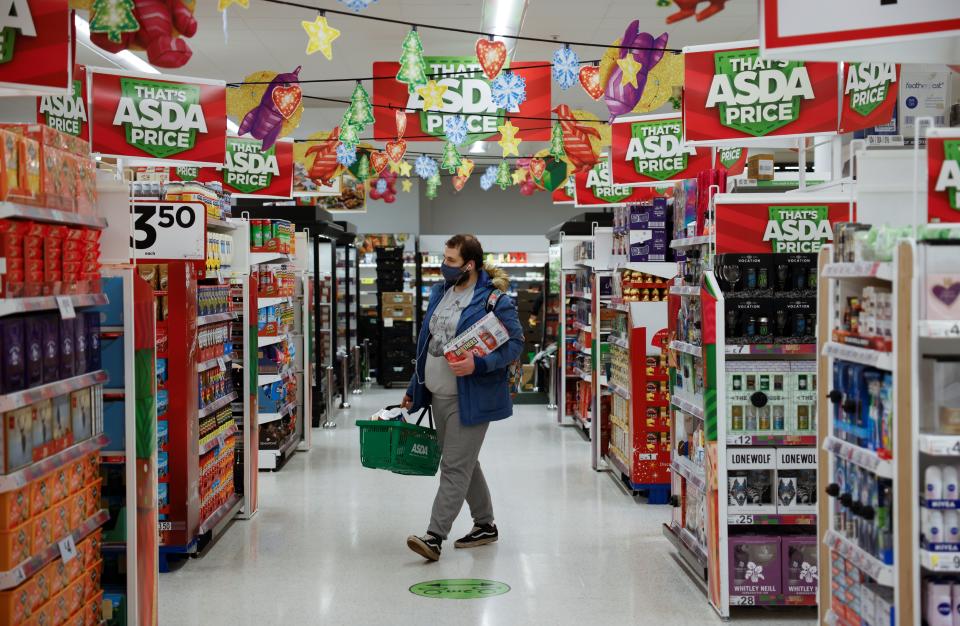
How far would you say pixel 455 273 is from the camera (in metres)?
6.23

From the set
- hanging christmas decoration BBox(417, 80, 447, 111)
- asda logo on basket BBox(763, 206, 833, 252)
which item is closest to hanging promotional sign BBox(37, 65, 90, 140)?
hanging christmas decoration BBox(417, 80, 447, 111)

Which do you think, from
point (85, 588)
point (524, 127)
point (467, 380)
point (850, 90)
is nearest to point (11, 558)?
point (85, 588)

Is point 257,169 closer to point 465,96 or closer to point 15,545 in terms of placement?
point 465,96

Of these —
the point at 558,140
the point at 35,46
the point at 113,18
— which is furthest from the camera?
the point at 558,140

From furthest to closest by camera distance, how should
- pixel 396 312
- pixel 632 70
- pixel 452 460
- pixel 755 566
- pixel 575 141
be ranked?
pixel 396 312, pixel 575 141, pixel 632 70, pixel 452 460, pixel 755 566

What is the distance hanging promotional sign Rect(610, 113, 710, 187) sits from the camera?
10.3 meters

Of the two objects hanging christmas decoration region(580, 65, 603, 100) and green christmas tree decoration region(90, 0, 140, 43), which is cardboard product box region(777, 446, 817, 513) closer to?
green christmas tree decoration region(90, 0, 140, 43)

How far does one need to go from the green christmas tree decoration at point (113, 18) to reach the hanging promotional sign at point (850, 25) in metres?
2.28

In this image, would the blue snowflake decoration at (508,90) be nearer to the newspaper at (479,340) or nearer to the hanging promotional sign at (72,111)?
the hanging promotional sign at (72,111)

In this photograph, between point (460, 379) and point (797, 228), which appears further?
point (460, 379)

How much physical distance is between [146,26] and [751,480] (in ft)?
11.3

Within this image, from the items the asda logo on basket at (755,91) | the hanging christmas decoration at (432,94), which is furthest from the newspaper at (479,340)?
the hanging christmas decoration at (432,94)

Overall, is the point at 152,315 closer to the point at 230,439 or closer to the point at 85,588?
the point at 85,588

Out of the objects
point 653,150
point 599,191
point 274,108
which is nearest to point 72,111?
point 274,108
